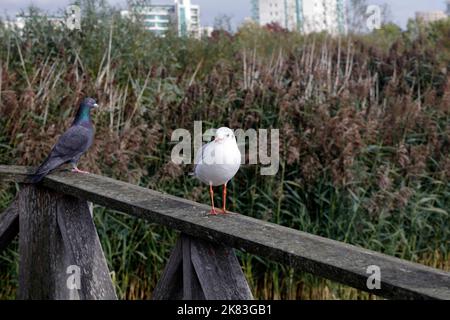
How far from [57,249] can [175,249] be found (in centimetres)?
101

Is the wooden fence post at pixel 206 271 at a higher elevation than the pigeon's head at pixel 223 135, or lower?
lower

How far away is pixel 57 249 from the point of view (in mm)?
3086

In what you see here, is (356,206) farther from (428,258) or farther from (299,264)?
(299,264)

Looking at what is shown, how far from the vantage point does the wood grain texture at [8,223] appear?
10.6 ft

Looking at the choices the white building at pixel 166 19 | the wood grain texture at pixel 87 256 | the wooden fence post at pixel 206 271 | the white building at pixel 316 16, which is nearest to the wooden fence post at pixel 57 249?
the wood grain texture at pixel 87 256

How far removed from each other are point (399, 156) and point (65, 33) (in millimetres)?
3413

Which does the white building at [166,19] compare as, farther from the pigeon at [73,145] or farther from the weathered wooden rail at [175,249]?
the weathered wooden rail at [175,249]

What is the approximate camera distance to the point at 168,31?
891 centimetres

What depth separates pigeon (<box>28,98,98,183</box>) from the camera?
10.7 feet

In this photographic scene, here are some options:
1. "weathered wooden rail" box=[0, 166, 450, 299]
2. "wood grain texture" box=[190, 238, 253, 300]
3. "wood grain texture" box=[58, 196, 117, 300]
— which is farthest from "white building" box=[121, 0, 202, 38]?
"wood grain texture" box=[190, 238, 253, 300]

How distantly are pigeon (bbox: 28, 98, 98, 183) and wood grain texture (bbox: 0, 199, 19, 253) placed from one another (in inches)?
8.2

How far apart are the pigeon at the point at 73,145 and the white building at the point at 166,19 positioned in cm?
415

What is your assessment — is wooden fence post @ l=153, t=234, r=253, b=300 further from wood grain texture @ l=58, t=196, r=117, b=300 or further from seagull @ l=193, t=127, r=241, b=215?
wood grain texture @ l=58, t=196, r=117, b=300
